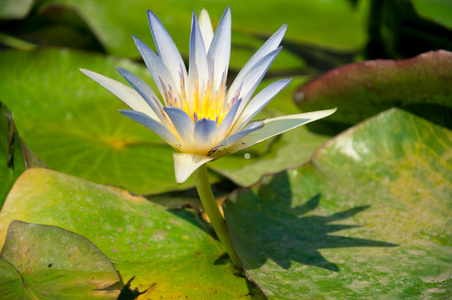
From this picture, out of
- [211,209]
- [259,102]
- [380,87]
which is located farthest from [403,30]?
[211,209]

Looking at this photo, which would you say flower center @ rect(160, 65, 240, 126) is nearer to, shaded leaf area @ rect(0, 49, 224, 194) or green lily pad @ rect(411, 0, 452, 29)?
shaded leaf area @ rect(0, 49, 224, 194)

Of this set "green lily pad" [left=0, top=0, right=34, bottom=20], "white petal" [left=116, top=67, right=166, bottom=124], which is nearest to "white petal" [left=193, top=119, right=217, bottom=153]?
"white petal" [left=116, top=67, right=166, bottom=124]

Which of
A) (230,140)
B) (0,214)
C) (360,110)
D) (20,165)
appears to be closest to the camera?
(230,140)

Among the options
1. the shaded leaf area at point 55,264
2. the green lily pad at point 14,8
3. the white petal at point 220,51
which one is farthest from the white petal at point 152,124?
the green lily pad at point 14,8

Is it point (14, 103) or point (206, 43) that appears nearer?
point (206, 43)

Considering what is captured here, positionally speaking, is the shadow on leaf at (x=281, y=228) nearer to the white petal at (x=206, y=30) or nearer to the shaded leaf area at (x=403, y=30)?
the white petal at (x=206, y=30)

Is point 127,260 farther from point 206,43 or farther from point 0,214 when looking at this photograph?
point 206,43

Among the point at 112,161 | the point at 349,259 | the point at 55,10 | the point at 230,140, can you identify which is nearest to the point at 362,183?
the point at 349,259

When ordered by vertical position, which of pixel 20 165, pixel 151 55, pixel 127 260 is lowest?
pixel 127 260
